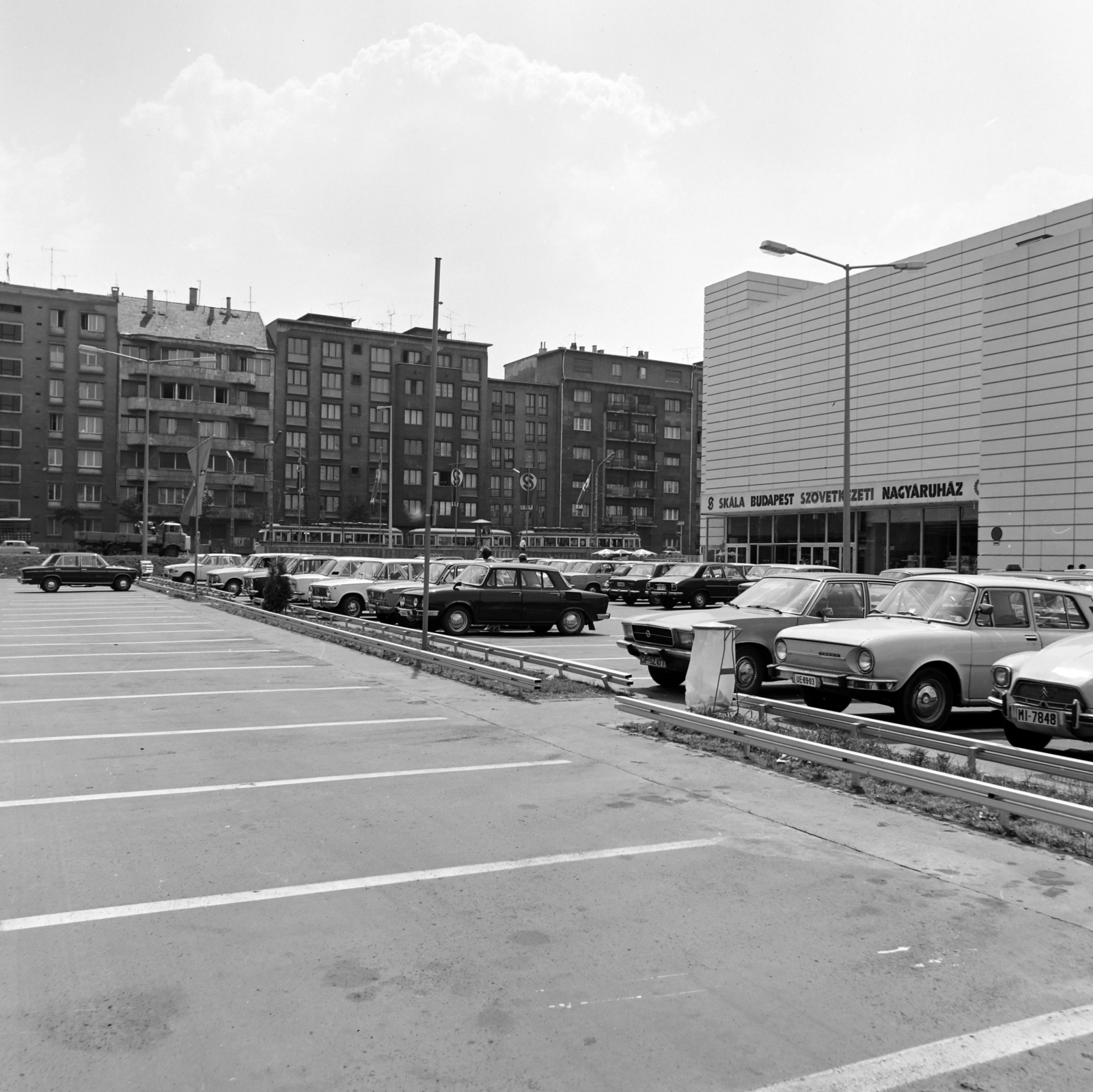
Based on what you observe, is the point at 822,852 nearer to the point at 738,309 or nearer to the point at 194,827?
the point at 194,827

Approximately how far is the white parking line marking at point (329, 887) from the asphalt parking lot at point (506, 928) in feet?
0.08

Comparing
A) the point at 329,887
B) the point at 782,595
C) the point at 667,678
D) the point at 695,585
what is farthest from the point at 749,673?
the point at 695,585

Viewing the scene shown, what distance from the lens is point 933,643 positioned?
10.6 m

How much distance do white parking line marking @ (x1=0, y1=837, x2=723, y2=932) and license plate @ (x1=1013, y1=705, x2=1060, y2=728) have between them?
3897 mm

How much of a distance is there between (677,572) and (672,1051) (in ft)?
87.8

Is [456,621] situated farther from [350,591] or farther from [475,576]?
[350,591]

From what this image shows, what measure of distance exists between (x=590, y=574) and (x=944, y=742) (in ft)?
90.9

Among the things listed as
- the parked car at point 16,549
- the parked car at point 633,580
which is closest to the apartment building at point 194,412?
the parked car at point 16,549

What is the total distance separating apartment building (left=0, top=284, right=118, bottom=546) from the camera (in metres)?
77.8

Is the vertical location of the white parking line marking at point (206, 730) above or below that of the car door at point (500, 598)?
below

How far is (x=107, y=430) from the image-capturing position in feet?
266

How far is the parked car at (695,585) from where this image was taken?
96.8ft

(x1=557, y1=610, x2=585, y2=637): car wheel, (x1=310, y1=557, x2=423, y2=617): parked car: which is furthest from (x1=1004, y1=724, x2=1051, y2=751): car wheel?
(x1=310, y1=557, x2=423, y2=617): parked car

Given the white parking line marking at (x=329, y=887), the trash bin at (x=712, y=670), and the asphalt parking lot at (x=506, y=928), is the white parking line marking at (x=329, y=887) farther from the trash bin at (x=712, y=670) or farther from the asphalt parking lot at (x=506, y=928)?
the trash bin at (x=712, y=670)
